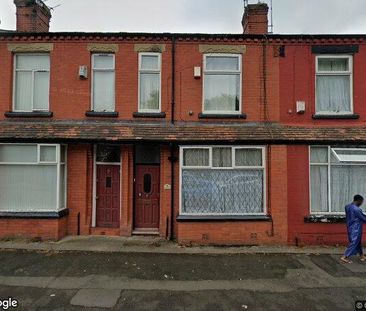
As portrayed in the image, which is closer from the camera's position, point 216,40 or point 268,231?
point 268,231

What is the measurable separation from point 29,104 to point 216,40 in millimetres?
6611

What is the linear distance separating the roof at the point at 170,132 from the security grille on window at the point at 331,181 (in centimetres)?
59

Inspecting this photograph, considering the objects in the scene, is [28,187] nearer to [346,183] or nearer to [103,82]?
[103,82]

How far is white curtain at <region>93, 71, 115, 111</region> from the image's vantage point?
9.59m

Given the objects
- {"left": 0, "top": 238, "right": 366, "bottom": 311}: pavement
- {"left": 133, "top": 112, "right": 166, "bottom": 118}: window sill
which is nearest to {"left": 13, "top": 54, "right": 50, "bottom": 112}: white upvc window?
{"left": 133, "top": 112, "right": 166, "bottom": 118}: window sill

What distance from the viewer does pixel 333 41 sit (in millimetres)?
9297

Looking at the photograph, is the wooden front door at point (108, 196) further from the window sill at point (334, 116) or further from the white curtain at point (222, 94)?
the window sill at point (334, 116)

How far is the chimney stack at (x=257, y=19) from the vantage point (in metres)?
10.1

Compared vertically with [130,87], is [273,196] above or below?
below

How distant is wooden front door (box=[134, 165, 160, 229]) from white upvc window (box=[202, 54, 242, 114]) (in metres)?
2.83

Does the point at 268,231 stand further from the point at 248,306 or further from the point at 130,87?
the point at 130,87

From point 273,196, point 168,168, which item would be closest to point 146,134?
point 168,168

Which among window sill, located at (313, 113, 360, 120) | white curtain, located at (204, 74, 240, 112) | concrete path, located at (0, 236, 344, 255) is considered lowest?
concrete path, located at (0, 236, 344, 255)

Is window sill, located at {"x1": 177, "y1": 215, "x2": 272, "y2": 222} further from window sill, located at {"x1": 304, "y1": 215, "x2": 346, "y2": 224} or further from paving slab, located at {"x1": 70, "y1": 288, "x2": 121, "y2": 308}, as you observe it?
paving slab, located at {"x1": 70, "y1": 288, "x2": 121, "y2": 308}
